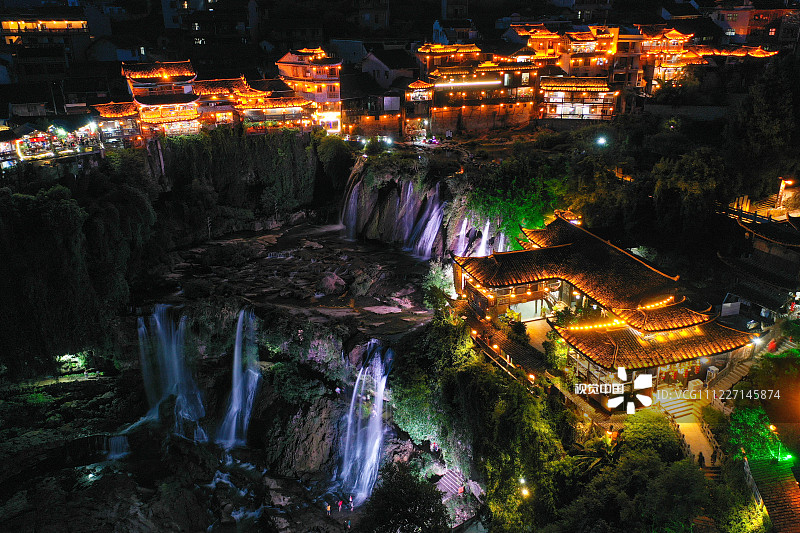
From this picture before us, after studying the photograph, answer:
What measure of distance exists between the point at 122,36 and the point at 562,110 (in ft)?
138

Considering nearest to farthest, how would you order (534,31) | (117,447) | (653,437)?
(653,437) < (117,447) < (534,31)

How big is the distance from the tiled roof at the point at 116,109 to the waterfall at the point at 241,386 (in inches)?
914

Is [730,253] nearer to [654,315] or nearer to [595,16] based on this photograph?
[654,315]

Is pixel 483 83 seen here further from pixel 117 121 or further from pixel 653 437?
pixel 653 437

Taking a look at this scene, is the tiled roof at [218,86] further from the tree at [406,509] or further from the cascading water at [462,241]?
the tree at [406,509]

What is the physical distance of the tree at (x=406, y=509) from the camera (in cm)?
1831

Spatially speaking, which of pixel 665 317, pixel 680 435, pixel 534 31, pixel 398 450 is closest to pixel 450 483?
pixel 398 450

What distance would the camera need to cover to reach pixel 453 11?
62844mm

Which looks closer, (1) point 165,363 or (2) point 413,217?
(1) point 165,363

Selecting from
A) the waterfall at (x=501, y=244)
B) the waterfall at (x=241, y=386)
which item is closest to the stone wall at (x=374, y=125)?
the waterfall at (x=501, y=244)

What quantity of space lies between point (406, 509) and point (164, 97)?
1503 inches

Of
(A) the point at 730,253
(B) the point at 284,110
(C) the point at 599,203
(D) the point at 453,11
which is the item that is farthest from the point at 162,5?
(A) the point at 730,253

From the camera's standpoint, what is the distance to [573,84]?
4628 centimetres

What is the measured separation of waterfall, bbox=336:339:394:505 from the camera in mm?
24172
